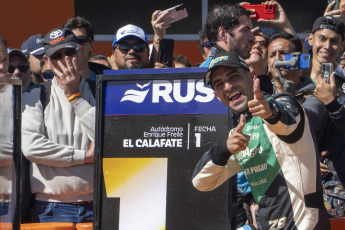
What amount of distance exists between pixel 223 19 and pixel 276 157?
1.95 metres

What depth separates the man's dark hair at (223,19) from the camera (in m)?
5.21

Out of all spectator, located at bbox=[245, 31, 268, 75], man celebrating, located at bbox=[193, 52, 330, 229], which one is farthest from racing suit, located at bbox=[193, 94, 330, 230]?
spectator, located at bbox=[245, 31, 268, 75]

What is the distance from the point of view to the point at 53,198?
5.13 meters

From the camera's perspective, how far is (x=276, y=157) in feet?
11.7

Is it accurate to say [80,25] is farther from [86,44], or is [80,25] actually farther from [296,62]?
[296,62]

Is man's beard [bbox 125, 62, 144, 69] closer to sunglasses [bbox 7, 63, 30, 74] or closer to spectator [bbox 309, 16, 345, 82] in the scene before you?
sunglasses [bbox 7, 63, 30, 74]

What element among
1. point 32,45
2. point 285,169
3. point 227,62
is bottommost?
point 285,169

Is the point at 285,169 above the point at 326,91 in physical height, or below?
below

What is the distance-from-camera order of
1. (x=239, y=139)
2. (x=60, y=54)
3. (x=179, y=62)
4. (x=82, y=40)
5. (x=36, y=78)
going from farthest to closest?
1. (x=179, y=62)
2. (x=36, y=78)
3. (x=82, y=40)
4. (x=60, y=54)
5. (x=239, y=139)

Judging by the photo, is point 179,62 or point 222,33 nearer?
point 222,33

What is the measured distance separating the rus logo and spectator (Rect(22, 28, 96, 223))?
1.81 ft

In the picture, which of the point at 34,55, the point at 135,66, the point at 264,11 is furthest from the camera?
the point at 34,55

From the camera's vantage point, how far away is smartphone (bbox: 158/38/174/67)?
6031 mm

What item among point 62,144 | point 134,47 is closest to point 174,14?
point 134,47
